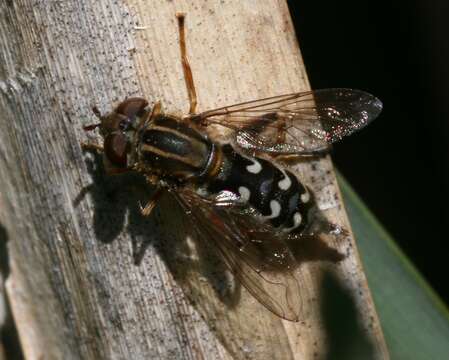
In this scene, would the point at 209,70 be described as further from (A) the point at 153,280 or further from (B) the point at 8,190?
(B) the point at 8,190

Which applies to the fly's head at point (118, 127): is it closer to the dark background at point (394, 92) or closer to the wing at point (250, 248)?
the wing at point (250, 248)

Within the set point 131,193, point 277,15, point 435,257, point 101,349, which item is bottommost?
point 435,257

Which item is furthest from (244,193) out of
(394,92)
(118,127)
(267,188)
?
(394,92)

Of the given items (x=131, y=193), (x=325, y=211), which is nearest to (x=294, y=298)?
(x=325, y=211)

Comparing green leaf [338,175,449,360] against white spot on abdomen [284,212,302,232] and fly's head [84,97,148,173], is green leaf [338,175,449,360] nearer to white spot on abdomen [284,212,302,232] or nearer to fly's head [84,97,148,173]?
white spot on abdomen [284,212,302,232]

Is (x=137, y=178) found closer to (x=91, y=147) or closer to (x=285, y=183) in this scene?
(x=91, y=147)

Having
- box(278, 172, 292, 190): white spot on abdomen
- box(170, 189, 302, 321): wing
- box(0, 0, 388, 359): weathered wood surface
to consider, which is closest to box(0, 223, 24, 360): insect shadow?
box(0, 0, 388, 359): weathered wood surface
